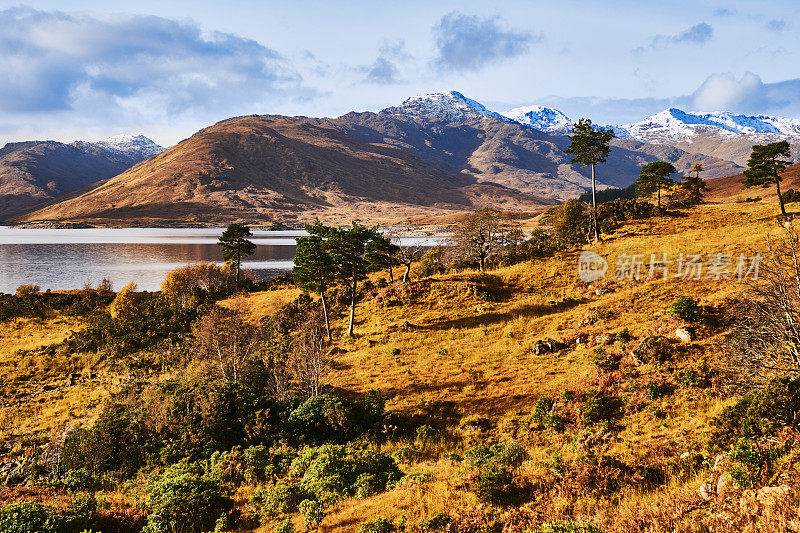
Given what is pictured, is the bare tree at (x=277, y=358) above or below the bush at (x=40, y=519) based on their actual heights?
below

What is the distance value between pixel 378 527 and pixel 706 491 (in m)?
7.69

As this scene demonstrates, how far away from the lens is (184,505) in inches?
485

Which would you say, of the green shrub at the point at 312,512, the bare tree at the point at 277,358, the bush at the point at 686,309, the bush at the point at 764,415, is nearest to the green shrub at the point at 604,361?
the bush at the point at 686,309

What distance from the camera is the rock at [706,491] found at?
8.78 metres

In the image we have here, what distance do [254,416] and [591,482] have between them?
14617 millimetres

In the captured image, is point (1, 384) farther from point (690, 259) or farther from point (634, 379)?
point (690, 259)

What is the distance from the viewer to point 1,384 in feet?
101

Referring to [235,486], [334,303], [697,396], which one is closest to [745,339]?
[697,396]

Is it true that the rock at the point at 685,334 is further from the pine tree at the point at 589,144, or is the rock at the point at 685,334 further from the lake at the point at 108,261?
the lake at the point at 108,261

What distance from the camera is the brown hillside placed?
10481 cm

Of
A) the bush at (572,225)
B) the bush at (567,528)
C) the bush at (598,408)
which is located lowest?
the bush at (598,408)

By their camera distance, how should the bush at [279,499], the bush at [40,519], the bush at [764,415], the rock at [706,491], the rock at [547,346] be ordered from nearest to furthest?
the rock at [706,491]
the bush at [764,415]
the bush at [40,519]
the bush at [279,499]
the rock at [547,346]

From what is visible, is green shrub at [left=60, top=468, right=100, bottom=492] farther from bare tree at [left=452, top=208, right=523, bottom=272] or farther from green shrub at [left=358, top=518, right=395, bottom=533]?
bare tree at [left=452, top=208, right=523, bottom=272]

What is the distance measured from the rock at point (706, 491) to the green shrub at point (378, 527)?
7.28 m
